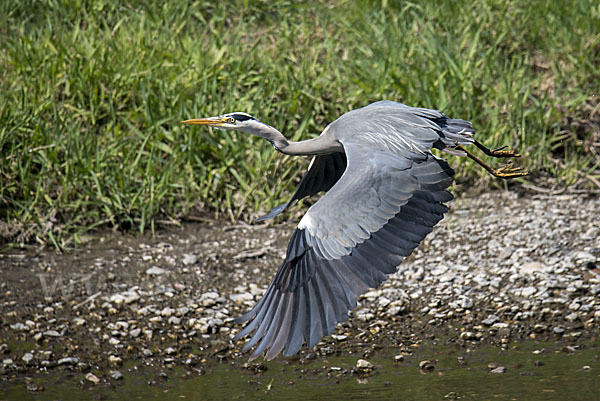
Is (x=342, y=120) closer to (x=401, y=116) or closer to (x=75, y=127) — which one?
(x=401, y=116)

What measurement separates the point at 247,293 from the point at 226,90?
213 cm

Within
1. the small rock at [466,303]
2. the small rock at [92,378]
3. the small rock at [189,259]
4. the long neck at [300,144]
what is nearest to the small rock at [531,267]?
the small rock at [466,303]

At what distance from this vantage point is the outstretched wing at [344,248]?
368 centimetres

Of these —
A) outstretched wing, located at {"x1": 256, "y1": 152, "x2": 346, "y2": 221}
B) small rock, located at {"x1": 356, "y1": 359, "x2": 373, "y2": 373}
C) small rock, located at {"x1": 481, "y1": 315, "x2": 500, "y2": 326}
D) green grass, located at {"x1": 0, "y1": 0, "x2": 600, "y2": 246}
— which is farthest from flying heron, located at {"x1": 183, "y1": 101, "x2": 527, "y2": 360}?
green grass, located at {"x1": 0, "y1": 0, "x2": 600, "y2": 246}

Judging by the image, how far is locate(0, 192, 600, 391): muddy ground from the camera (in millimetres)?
5121

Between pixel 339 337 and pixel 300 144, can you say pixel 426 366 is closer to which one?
pixel 339 337

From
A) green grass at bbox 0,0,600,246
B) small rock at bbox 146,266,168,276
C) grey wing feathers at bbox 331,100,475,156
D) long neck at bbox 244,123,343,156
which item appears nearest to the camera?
grey wing feathers at bbox 331,100,475,156

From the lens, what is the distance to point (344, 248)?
3.83 m

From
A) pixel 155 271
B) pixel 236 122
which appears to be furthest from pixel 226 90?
pixel 236 122

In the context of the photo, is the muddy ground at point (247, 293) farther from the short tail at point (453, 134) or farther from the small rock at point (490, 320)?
the short tail at point (453, 134)

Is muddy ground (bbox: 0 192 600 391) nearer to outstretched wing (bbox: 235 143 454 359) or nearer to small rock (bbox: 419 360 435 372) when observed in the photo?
small rock (bbox: 419 360 435 372)

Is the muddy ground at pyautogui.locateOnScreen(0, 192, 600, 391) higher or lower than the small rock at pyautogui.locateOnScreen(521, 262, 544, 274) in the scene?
lower

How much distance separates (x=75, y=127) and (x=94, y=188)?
0.53 metres

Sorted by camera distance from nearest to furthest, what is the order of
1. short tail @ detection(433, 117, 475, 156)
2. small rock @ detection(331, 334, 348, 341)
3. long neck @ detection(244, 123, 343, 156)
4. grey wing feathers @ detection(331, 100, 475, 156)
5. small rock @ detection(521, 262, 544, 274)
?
grey wing feathers @ detection(331, 100, 475, 156)
short tail @ detection(433, 117, 475, 156)
long neck @ detection(244, 123, 343, 156)
small rock @ detection(331, 334, 348, 341)
small rock @ detection(521, 262, 544, 274)
